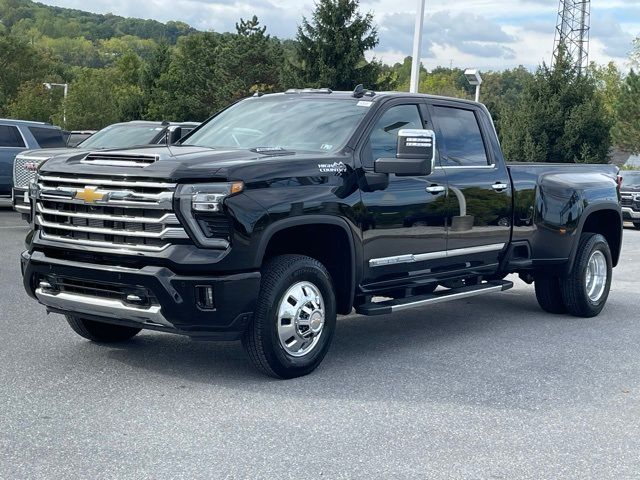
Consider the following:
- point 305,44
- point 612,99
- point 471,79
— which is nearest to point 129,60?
point 612,99

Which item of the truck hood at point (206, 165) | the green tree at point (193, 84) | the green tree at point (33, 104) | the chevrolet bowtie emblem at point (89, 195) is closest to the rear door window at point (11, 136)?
the truck hood at point (206, 165)

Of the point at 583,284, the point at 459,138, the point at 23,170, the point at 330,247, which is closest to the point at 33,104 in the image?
the point at 23,170

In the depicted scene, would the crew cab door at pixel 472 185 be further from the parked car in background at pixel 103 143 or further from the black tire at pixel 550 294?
the parked car in background at pixel 103 143

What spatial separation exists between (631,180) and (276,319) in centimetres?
2260

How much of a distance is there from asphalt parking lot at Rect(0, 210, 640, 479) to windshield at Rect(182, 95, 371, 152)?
62.2 inches

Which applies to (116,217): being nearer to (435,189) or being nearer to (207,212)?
(207,212)

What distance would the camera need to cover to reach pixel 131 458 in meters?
4.63

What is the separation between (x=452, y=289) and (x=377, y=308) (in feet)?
4.33

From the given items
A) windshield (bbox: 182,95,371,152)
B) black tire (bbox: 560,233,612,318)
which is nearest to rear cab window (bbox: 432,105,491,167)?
windshield (bbox: 182,95,371,152)

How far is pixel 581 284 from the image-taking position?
926cm

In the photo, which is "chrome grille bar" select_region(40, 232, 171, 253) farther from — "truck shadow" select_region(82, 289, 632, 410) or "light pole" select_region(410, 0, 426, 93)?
"light pole" select_region(410, 0, 426, 93)

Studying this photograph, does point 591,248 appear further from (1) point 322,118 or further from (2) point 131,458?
(2) point 131,458

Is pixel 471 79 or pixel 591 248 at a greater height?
pixel 471 79

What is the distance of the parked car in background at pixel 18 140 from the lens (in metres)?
19.2
